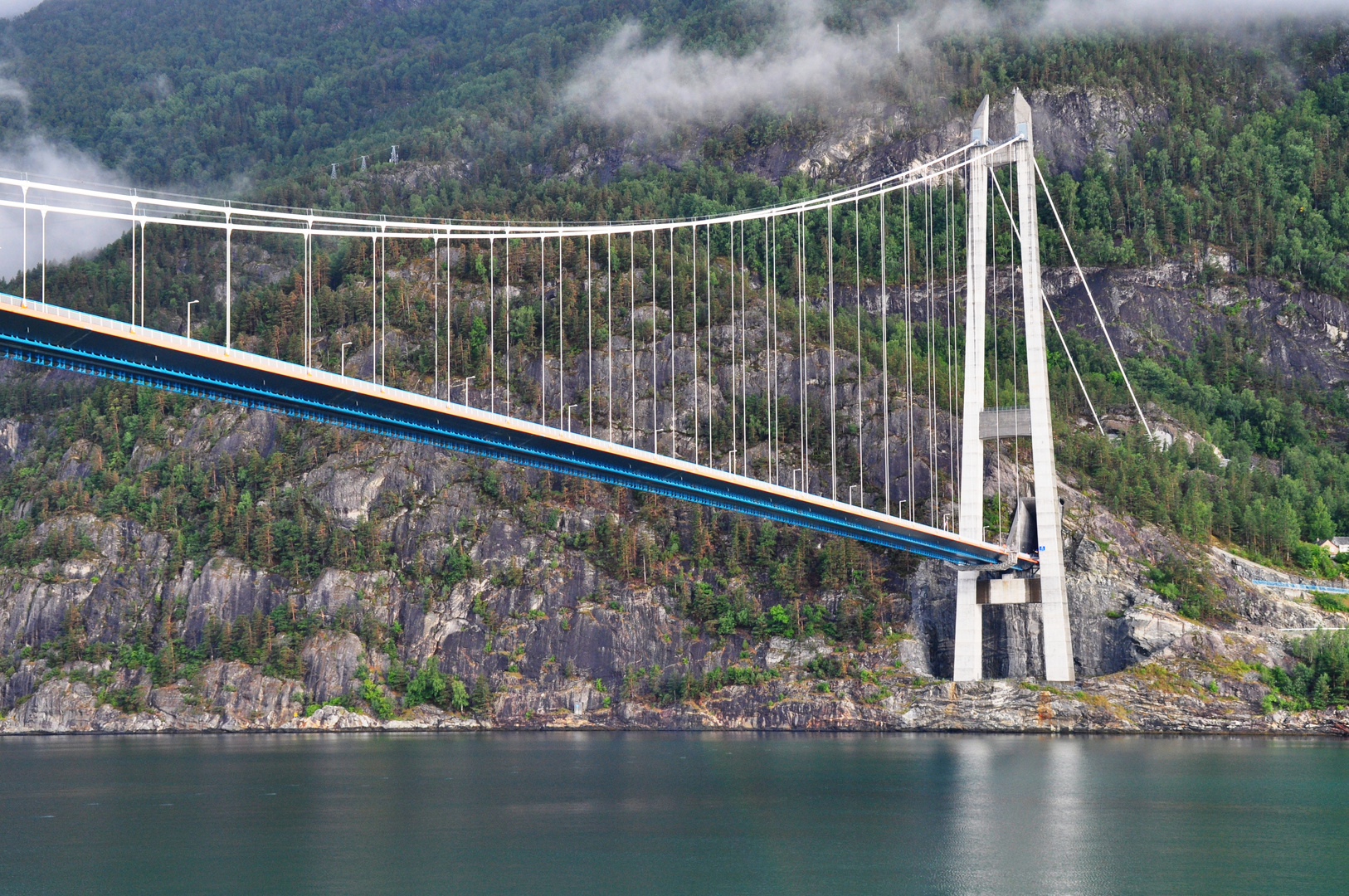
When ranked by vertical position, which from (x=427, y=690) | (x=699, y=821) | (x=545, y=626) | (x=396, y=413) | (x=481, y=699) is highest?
(x=396, y=413)

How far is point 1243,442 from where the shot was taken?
5305 inches

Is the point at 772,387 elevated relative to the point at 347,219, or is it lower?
lower

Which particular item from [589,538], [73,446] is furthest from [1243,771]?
[73,446]

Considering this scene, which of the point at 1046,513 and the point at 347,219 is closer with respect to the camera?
the point at 347,219

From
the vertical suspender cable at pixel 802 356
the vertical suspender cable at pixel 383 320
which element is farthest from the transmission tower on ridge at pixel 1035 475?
the vertical suspender cable at pixel 383 320

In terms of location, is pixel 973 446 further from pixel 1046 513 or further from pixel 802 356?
pixel 802 356

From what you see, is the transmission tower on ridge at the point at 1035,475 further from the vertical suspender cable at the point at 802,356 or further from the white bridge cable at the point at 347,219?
the vertical suspender cable at the point at 802,356

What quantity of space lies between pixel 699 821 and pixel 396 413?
22.8 meters

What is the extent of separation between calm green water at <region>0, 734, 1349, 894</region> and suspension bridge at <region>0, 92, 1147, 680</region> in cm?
1403

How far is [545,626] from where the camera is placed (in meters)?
111

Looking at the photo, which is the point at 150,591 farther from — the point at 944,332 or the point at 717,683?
the point at 944,332

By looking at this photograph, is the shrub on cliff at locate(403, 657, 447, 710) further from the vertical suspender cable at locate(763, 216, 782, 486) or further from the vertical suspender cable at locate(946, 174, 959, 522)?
the vertical suspender cable at locate(946, 174, 959, 522)

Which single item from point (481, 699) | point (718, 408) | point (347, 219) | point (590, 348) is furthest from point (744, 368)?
point (347, 219)

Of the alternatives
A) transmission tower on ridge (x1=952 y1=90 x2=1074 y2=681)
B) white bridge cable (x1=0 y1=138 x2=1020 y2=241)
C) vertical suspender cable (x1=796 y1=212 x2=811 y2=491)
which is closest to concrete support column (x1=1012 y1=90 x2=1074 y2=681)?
transmission tower on ridge (x1=952 y1=90 x2=1074 y2=681)
